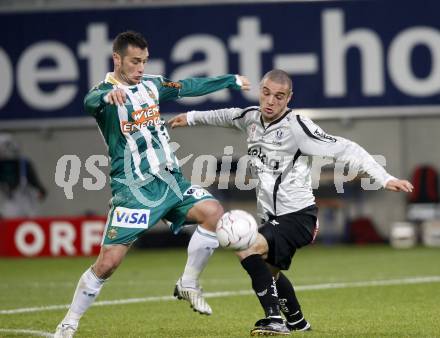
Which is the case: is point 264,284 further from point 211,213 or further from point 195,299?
point 211,213

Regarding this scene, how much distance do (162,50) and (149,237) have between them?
3.42 meters

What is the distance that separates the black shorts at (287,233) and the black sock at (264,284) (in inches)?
6.1

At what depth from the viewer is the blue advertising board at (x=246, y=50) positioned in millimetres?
17875

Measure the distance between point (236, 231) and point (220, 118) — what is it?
3.84 feet

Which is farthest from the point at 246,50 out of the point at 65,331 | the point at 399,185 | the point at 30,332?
the point at 399,185

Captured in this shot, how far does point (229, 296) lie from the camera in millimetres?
10648

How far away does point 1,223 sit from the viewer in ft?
56.9

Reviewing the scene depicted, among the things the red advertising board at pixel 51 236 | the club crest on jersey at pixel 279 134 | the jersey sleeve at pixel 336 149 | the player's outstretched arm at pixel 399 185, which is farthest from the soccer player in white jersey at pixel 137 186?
the red advertising board at pixel 51 236

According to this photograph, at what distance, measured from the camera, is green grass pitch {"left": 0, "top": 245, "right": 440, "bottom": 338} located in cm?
791

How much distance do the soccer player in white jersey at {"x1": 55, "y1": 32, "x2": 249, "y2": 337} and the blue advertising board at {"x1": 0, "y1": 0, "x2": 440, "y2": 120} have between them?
10334 mm

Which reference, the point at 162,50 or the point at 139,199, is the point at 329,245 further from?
the point at 139,199

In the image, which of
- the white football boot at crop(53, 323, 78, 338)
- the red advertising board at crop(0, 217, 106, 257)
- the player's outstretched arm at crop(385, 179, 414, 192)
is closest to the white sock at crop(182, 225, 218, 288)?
the white football boot at crop(53, 323, 78, 338)

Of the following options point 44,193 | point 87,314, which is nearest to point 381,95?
point 44,193

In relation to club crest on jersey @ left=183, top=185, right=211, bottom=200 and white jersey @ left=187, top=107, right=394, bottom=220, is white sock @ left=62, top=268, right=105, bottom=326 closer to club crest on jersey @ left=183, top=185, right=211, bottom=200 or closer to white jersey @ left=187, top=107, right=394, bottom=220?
club crest on jersey @ left=183, top=185, right=211, bottom=200
